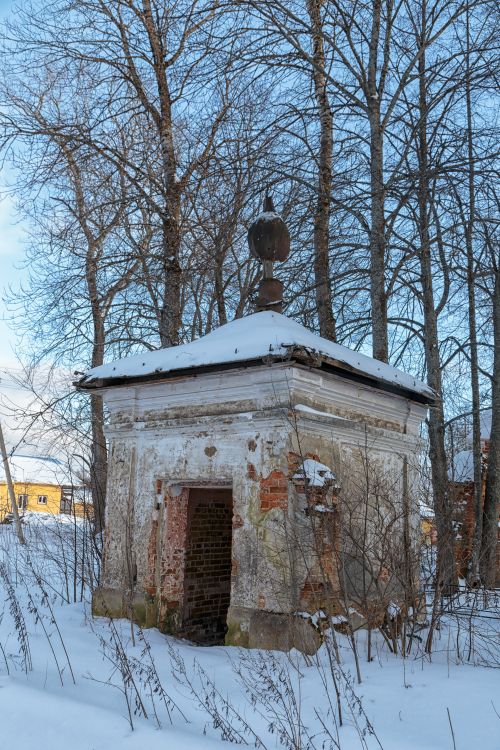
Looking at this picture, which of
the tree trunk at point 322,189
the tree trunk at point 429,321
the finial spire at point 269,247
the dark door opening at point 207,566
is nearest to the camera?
the dark door opening at point 207,566

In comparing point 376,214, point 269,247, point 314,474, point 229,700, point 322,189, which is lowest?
point 229,700

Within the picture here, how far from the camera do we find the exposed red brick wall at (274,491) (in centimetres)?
536

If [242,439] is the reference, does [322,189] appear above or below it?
above

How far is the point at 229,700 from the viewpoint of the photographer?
4203 mm

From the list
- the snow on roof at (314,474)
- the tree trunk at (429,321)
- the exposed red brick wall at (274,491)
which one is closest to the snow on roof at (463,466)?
the tree trunk at (429,321)

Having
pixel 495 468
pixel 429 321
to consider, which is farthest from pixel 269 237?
pixel 495 468

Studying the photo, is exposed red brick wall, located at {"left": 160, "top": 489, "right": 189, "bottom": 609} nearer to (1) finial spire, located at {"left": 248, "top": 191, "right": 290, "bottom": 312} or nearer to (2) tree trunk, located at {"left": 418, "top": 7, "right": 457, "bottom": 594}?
(1) finial spire, located at {"left": 248, "top": 191, "right": 290, "bottom": 312}

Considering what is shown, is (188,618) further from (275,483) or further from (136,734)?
(136,734)

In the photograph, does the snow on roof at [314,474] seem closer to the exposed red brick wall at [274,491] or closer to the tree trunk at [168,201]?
the exposed red brick wall at [274,491]

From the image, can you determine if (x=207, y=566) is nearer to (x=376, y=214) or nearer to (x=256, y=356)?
(x=256, y=356)

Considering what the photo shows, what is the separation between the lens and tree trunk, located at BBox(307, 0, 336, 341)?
970 cm

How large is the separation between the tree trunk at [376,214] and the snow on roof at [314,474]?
12.7ft

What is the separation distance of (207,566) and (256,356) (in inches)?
113

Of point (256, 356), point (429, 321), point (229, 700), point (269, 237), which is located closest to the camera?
point (229, 700)
